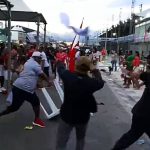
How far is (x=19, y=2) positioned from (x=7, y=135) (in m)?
8.12

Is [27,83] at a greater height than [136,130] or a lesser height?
greater

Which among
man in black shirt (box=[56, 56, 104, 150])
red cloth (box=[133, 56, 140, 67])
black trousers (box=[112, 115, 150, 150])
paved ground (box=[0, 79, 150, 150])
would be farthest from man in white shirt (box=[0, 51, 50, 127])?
red cloth (box=[133, 56, 140, 67])

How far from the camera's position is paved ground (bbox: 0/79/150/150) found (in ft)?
23.9

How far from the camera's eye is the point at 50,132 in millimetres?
8250

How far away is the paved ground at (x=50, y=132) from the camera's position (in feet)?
23.9

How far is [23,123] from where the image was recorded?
9016 mm

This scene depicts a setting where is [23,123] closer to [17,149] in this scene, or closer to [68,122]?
[17,149]

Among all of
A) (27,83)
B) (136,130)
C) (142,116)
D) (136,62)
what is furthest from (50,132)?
(136,62)

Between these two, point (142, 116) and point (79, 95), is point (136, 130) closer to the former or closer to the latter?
point (142, 116)

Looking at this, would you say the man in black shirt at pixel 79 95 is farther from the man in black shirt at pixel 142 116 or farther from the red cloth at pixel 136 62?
Result: the red cloth at pixel 136 62

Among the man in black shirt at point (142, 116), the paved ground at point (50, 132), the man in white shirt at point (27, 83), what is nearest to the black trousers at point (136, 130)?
the man in black shirt at point (142, 116)

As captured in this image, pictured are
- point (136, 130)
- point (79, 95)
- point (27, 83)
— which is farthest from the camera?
point (27, 83)

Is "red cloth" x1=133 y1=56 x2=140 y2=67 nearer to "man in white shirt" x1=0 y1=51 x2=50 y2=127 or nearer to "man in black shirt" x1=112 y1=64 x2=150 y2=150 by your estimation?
"man in white shirt" x1=0 y1=51 x2=50 y2=127

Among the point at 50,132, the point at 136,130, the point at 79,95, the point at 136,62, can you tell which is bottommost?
the point at 50,132
